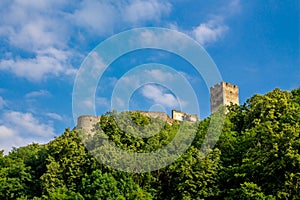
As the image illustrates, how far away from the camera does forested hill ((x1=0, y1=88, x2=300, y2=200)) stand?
29.2 m

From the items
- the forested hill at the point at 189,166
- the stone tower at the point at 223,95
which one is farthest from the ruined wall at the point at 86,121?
the stone tower at the point at 223,95

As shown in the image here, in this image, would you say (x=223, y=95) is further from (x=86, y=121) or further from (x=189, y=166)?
(x=189, y=166)

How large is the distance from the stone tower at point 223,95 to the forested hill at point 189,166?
23.6 metres

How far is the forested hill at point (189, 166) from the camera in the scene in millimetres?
29219

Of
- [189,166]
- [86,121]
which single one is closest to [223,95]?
[86,121]

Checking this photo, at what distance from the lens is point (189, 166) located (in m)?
32.4

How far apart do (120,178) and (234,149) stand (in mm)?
8685

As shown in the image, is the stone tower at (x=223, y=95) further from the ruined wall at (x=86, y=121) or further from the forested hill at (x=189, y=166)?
the forested hill at (x=189, y=166)

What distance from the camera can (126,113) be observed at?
3931 centimetres

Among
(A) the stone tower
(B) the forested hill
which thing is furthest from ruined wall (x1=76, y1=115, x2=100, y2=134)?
(A) the stone tower

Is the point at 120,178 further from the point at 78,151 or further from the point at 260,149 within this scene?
the point at 260,149

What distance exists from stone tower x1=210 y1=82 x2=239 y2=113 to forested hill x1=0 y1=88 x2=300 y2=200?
23.6 m

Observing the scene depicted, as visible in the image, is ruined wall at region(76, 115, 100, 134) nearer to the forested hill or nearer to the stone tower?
the forested hill

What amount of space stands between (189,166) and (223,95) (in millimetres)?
34390
